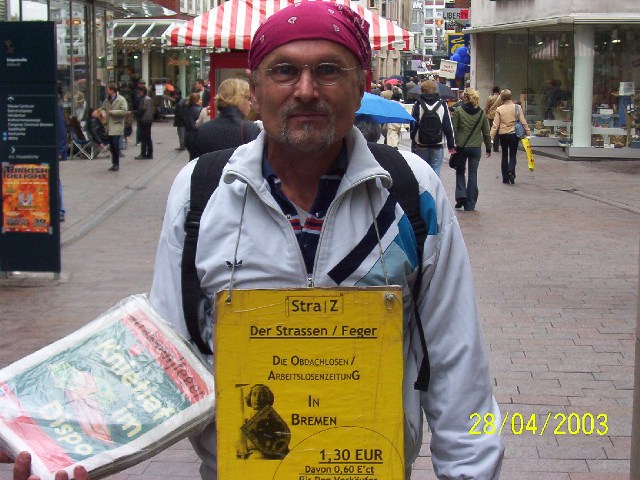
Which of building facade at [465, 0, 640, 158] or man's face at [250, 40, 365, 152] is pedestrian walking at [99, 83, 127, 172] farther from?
man's face at [250, 40, 365, 152]

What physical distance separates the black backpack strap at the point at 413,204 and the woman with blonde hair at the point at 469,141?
12530 mm

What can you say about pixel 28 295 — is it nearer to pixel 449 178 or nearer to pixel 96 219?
pixel 96 219

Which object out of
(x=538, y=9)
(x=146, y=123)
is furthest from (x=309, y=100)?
(x=538, y=9)

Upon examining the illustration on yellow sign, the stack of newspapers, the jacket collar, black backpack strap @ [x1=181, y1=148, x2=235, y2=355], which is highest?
the jacket collar

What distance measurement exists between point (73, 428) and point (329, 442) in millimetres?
486

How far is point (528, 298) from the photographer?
8797mm

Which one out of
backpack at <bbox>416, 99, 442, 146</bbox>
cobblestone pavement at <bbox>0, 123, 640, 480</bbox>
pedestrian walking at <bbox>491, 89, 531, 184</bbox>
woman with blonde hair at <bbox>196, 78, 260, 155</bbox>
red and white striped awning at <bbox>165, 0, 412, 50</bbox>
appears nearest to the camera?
cobblestone pavement at <bbox>0, 123, 640, 480</bbox>

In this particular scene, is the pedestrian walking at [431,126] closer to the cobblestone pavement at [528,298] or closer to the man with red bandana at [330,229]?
the cobblestone pavement at [528,298]

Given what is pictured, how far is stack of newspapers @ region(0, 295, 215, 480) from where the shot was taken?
6.26 feet

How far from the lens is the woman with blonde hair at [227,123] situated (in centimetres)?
856

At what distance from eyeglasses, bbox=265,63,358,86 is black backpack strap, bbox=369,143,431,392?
0.73 ft
